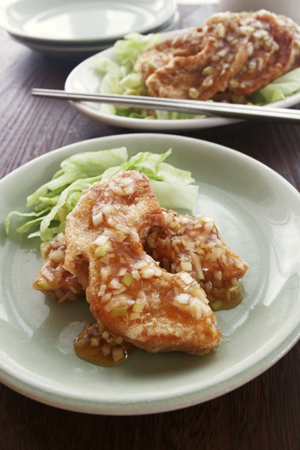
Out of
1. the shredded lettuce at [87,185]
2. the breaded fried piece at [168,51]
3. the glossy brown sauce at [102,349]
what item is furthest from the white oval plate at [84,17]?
the glossy brown sauce at [102,349]

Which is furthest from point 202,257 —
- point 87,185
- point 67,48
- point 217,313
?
point 67,48

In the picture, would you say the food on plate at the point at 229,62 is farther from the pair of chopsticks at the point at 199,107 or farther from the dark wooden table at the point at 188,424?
the dark wooden table at the point at 188,424

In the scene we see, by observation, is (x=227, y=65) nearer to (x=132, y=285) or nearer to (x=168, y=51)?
(x=168, y=51)

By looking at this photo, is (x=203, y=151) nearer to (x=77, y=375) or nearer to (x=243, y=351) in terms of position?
(x=243, y=351)

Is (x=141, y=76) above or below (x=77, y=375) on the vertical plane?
above

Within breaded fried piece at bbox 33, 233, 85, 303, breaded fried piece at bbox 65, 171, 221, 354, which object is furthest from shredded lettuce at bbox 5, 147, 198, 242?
breaded fried piece at bbox 65, 171, 221, 354

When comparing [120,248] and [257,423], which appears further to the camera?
[120,248]

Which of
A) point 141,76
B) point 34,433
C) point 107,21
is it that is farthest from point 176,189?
point 107,21
